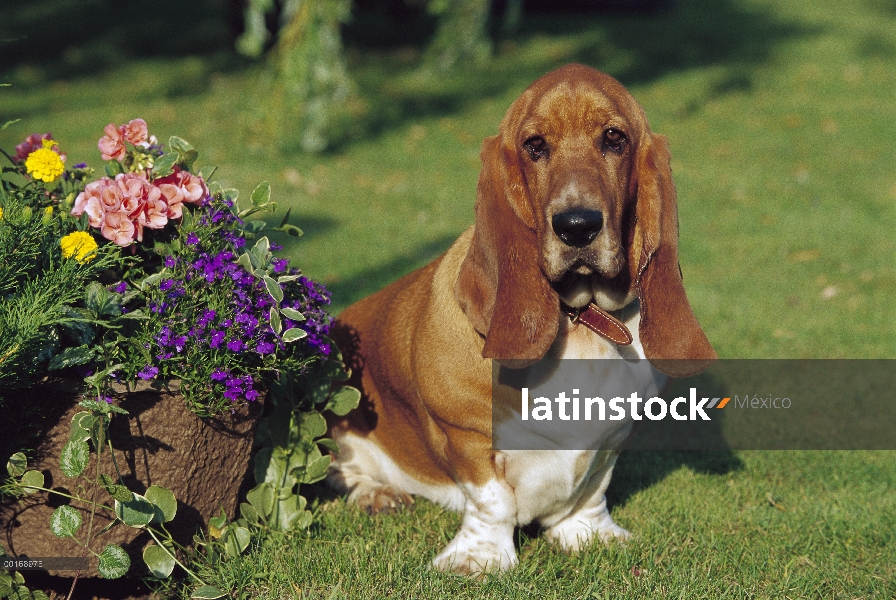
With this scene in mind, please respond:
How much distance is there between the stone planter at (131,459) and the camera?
2.82 metres

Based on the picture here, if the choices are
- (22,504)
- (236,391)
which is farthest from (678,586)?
(22,504)

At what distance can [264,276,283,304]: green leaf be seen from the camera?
9.63 feet

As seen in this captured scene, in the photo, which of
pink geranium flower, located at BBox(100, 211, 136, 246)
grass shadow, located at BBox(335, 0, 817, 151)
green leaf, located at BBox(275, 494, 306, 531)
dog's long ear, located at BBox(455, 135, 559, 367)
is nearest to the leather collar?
dog's long ear, located at BBox(455, 135, 559, 367)

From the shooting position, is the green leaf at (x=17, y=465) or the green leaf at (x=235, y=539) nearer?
the green leaf at (x=17, y=465)

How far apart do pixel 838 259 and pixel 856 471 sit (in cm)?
351

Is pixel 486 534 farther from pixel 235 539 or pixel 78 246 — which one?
pixel 78 246

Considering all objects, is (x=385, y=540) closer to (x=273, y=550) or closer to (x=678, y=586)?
(x=273, y=550)

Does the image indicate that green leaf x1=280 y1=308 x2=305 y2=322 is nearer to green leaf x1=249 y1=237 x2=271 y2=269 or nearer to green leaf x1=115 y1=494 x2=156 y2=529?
green leaf x1=249 y1=237 x2=271 y2=269

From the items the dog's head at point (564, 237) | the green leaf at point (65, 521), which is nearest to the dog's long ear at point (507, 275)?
the dog's head at point (564, 237)

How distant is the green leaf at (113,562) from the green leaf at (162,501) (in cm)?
15

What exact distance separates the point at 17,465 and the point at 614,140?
6.71 feet

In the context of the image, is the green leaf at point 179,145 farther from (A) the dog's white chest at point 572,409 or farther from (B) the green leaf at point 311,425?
(A) the dog's white chest at point 572,409

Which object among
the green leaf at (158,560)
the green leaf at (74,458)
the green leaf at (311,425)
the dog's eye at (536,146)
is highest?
the dog's eye at (536,146)

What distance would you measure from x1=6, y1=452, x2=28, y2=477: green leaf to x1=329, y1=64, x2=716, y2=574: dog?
1.30m
